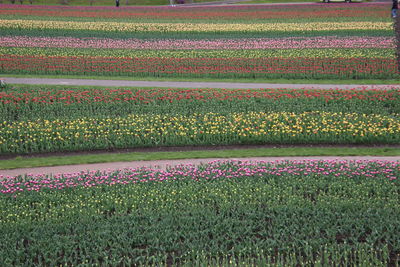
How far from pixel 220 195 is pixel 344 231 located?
2849mm

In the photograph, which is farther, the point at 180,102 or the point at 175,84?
the point at 175,84

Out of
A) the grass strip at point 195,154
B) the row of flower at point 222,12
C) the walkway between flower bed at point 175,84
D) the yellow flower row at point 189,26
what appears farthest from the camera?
the row of flower at point 222,12

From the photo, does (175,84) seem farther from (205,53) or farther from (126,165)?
(126,165)

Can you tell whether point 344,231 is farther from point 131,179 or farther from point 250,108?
point 250,108

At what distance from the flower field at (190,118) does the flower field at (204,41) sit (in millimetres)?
5129

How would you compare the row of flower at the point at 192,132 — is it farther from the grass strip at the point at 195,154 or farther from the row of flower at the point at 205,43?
the row of flower at the point at 205,43

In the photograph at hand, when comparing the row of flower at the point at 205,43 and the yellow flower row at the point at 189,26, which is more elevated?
the yellow flower row at the point at 189,26

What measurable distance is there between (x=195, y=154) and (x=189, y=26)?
22.3m

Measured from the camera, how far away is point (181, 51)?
2881 cm

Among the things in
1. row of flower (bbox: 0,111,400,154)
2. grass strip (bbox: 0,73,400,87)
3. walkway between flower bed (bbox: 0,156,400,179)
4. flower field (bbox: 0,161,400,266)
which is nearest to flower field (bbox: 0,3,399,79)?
grass strip (bbox: 0,73,400,87)

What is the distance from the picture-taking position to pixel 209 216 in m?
10.2

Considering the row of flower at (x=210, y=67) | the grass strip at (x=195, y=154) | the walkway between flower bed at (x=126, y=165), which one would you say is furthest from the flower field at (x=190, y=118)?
the row of flower at (x=210, y=67)

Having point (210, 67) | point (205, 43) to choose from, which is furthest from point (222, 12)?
point (210, 67)

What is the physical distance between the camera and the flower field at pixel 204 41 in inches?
990
